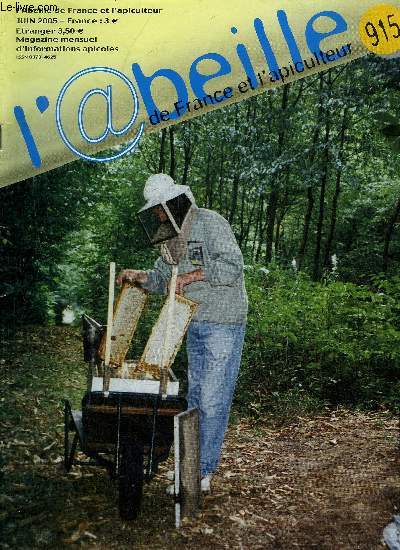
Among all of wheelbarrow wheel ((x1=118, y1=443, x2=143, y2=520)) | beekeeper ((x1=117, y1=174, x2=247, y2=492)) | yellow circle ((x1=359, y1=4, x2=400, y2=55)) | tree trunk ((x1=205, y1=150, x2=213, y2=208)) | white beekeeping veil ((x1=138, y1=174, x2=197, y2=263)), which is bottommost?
wheelbarrow wheel ((x1=118, y1=443, x2=143, y2=520))

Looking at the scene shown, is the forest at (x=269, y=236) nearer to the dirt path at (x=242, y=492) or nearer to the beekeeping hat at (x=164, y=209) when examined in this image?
the dirt path at (x=242, y=492)

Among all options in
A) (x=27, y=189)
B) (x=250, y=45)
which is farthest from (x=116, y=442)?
(x=27, y=189)

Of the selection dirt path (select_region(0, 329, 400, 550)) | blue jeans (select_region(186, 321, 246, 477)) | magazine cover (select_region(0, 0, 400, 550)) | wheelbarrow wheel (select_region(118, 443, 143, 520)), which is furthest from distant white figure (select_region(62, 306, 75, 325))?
wheelbarrow wheel (select_region(118, 443, 143, 520))

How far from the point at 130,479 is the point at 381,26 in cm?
395

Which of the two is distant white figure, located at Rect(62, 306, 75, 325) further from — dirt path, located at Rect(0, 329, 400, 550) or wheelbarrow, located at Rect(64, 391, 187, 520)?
wheelbarrow, located at Rect(64, 391, 187, 520)

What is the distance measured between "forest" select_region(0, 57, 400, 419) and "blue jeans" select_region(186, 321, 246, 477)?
2479mm

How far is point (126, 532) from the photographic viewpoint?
3504mm

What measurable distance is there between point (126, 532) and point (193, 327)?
4.75 ft

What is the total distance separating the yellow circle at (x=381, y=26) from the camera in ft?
14.2

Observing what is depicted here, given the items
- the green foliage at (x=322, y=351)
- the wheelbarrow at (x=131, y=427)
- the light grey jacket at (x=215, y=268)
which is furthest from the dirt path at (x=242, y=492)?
the light grey jacket at (x=215, y=268)

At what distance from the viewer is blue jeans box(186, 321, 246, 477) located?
154 inches

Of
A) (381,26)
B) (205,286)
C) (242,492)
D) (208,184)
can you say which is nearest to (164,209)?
(205,286)

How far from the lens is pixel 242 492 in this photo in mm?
4227

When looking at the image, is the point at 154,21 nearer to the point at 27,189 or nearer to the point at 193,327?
the point at 193,327
